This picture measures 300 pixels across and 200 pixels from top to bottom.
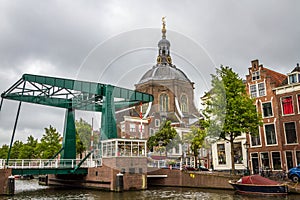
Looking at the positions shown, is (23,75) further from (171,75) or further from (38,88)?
(171,75)

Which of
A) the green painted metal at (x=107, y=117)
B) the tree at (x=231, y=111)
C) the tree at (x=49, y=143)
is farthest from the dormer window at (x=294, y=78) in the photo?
the tree at (x=49, y=143)

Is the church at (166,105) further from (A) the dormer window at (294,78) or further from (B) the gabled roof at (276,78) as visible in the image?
(B) the gabled roof at (276,78)

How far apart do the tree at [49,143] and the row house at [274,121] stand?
3415 centimetres

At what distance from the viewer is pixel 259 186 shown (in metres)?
21.5

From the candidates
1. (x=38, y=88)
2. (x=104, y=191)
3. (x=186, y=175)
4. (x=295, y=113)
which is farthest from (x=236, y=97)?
(x=38, y=88)

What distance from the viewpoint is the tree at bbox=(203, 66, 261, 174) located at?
1021 inches

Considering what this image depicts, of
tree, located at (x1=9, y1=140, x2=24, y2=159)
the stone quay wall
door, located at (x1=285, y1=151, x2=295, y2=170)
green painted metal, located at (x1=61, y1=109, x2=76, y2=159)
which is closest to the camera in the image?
the stone quay wall

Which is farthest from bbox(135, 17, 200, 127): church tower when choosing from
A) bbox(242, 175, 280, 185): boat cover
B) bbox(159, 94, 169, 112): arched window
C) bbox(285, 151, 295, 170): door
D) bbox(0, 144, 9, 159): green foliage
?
bbox(0, 144, 9, 159): green foliage

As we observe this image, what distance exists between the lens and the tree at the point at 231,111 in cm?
2592

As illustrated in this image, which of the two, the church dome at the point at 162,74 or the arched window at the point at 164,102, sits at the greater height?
the church dome at the point at 162,74

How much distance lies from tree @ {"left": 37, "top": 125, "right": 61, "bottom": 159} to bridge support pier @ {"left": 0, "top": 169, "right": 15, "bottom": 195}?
1047 inches

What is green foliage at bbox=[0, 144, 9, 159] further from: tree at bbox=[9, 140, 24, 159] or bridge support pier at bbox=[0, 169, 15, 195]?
bridge support pier at bbox=[0, 169, 15, 195]

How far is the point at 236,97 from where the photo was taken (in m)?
26.7

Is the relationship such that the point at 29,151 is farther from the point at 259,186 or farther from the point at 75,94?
the point at 259,186
